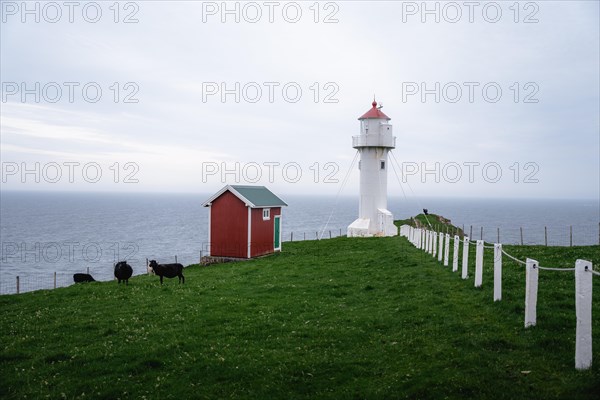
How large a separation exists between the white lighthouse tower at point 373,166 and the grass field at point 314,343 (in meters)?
28.7

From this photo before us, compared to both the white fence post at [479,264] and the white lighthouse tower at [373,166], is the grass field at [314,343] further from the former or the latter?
the white lighthouse tower at [373,166]

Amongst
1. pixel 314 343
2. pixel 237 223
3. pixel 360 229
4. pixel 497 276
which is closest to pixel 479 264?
pixel 497 276

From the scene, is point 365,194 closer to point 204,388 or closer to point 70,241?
point 204,388

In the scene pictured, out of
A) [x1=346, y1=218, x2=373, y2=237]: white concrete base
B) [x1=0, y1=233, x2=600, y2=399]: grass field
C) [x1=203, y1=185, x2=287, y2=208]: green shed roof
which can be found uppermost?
[x1=203, y1=185, x2=287, y2=208]: green shed roof

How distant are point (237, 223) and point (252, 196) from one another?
2.57 m

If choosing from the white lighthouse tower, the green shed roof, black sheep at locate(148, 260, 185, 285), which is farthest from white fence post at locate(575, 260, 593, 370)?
the white lighthouse tower

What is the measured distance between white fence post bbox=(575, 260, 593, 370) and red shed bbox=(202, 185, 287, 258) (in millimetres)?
28193

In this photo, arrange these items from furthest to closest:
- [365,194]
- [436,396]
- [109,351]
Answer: [365,194] < [109,351] < [436,396]

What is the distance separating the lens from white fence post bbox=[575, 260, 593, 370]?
8109 millimetres

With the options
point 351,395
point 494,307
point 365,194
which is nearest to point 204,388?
point 351,395

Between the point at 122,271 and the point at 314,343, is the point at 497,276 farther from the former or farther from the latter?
the point at 122,271

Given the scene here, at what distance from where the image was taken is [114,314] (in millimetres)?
16609

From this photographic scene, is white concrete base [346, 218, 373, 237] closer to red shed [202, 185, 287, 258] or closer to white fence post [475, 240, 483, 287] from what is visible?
red shed [202, 185, 287, 258]

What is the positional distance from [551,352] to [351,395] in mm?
3687
